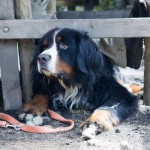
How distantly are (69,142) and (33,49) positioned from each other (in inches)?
60.0

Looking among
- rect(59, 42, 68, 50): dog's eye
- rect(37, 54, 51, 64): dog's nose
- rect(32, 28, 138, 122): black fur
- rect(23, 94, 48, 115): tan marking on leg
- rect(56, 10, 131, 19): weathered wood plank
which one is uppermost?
rect(56, 10, 131, 19): weathered wood plank

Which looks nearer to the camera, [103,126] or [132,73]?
[103,126]

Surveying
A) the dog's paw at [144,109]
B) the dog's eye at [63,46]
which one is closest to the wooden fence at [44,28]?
the dog's eye at [63,46]

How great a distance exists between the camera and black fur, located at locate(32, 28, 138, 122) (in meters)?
4.63

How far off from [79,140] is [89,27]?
139cm

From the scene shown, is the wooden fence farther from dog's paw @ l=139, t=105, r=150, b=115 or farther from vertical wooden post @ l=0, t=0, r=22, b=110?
dog's paw @ l=139, t=105, r=150, b=115

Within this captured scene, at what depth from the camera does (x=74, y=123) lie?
Result: 454cm

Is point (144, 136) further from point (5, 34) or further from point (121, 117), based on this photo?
point (5, 34)

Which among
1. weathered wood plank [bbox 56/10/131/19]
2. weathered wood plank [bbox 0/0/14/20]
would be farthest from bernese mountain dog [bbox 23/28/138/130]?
weathered wood plank [bbox 56/10/131/19]

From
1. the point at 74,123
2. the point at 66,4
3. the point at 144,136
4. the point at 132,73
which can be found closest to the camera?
the point at 144,136

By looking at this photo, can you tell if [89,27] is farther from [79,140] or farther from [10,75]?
[79,140]

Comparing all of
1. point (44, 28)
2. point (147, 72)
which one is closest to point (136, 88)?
point (147, 72)

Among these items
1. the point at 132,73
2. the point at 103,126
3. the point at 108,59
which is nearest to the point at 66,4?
the point at 132,73

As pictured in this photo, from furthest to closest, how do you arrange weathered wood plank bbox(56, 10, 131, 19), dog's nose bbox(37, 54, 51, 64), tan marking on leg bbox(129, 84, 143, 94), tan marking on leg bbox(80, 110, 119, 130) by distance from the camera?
weathered wood plank bbox(56, 10, 131, 19)
tan marking on leg bbox(129, 84, 143, 94)
dog's nose bbox(37, 54, 51, 64)
tan marking on leg bbox(80, 110, 119, 130)
